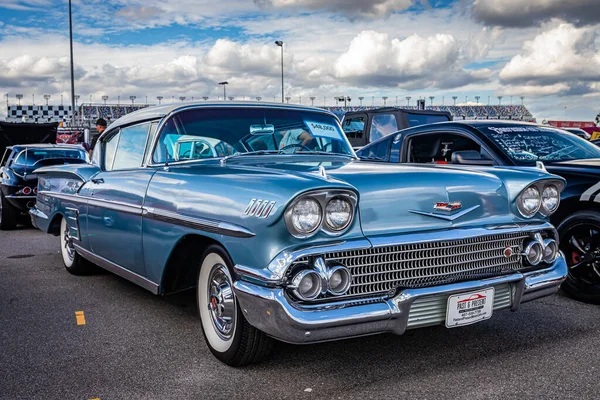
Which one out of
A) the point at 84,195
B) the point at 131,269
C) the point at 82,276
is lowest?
the point at 82,276

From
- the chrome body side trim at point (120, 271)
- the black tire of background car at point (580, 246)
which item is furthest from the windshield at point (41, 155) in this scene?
the black tire of background car at point (580, 246)

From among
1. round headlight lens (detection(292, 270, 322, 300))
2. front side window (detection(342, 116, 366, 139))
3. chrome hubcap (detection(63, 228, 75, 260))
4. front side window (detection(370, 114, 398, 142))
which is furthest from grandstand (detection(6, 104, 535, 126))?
round headlight lens (detection(292, 270, 322, 300))

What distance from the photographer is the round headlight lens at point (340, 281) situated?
9.18ft

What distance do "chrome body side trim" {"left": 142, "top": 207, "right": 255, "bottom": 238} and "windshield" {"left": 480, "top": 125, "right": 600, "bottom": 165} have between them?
9.54ft

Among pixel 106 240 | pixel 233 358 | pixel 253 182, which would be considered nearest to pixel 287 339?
pixel 233 358

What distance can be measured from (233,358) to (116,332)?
3.72ft

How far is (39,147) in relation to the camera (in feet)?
32.4

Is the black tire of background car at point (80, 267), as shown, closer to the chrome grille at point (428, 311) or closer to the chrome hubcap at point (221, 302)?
the chrome hubcap at point (221, 302)

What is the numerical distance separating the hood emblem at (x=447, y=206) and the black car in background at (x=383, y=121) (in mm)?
7051

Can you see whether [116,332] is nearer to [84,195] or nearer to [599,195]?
[84,195]

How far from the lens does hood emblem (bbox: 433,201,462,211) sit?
3100 millimetres

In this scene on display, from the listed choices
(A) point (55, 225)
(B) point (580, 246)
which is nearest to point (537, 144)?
(B) point (580, 246)

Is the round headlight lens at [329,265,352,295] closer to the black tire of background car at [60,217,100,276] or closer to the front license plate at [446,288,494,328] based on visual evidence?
the front license plate at [446,288,494,328]

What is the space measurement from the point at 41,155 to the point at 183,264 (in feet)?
23.0
